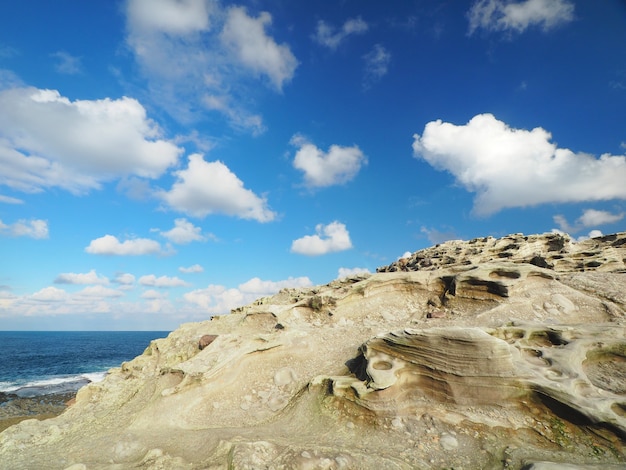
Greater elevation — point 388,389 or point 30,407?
point 388,389

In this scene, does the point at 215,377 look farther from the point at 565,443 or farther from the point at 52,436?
the point at 565,443

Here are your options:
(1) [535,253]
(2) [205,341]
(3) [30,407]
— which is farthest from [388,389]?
(3) [30,407]

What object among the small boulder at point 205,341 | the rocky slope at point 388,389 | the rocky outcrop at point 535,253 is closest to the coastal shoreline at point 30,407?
the rocky slope at point 388,389

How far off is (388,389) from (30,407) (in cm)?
3814

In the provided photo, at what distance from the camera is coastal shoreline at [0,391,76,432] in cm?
2744

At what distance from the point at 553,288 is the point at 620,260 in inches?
336

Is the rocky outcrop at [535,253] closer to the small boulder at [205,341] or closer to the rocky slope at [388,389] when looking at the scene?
the rocky slope at [388,389]

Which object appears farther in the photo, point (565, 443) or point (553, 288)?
point (553, 288)

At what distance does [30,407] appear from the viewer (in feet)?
101

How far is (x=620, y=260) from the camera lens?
20500 millimetres

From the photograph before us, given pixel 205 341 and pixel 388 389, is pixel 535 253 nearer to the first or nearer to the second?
pixel 388 389

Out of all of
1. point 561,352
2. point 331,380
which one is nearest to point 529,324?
point 561,352

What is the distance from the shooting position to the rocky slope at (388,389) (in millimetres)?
7852

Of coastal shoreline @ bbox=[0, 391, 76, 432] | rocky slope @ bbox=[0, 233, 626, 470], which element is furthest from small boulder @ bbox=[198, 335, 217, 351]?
coastal shoreline @ bbox=[0, 391, 76, 432]
